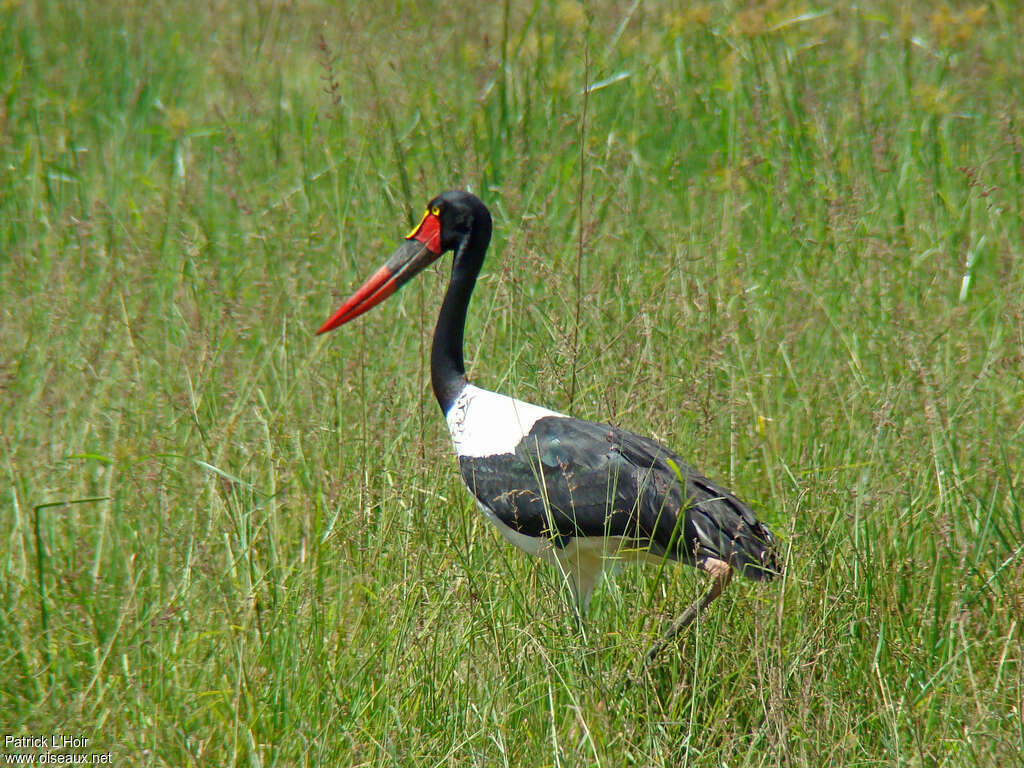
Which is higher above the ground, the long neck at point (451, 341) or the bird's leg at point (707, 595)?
the long neck at point (451, 341)

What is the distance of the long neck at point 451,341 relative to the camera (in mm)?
3457

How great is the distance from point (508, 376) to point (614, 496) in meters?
0.86

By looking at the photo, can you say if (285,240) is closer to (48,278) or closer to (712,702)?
(48,278)

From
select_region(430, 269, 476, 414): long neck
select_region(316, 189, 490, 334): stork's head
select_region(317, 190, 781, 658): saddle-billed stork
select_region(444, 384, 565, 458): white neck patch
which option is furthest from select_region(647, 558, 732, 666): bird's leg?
select_region(316, 189, 490, 334): stork's head

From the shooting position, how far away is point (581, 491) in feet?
10.0

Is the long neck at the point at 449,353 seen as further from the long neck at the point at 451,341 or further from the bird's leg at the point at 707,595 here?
the bird's leg at the point at 707,595

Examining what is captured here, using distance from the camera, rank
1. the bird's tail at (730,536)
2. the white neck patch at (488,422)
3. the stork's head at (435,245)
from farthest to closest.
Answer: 1. the stork's head at (435,245)
2. the white neck patch at (488,422)
3. the bird's tail at (730,536)

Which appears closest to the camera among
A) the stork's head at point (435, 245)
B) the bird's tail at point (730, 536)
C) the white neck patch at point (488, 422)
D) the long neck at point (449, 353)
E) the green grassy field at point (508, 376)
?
the green grassy field at point (508, 376)

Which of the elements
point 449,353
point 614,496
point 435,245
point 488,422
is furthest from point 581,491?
point 435,245

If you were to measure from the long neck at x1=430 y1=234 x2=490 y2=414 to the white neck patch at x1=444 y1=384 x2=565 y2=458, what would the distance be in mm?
50

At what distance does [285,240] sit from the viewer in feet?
15.1

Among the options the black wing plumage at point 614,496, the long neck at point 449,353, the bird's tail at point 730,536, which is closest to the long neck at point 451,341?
the long neck at point 449,353

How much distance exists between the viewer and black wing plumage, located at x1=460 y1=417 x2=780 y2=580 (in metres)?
2.86

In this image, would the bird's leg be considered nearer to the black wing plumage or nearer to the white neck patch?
the black wing plumage
